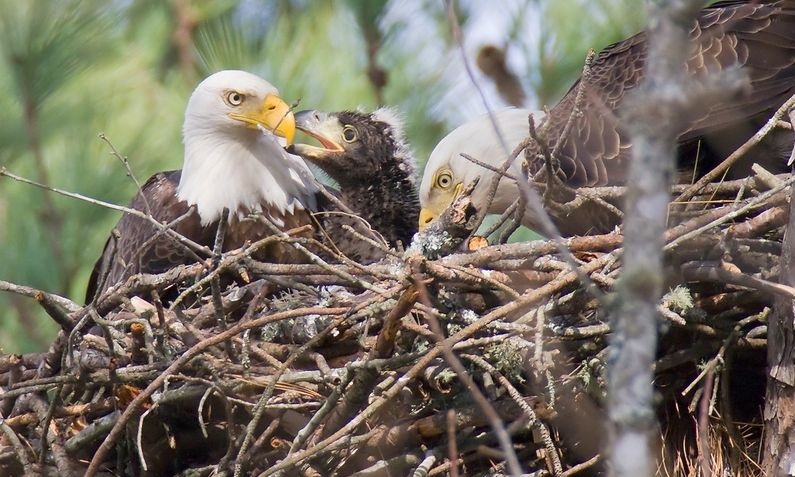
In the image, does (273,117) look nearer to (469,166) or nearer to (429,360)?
(469,166)

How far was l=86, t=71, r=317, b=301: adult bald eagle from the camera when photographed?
4273 mm

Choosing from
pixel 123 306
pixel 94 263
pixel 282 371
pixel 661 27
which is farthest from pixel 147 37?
pixel 661 27

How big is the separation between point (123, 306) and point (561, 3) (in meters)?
2.43

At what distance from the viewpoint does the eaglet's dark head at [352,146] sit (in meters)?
4.49

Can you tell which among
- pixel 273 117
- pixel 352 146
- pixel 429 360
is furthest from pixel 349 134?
pixel 429 360

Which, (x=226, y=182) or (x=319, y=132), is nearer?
(x=226, y=182)

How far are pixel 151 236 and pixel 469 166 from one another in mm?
1172

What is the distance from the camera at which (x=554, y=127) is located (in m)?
3.97

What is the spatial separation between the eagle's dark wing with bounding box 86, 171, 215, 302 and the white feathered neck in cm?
5

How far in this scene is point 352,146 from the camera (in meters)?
4.51

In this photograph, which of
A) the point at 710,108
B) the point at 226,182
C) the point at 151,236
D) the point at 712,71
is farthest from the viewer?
the point at 226,182

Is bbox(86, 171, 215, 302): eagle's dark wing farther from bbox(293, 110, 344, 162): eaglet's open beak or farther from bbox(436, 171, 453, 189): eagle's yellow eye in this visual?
bbox(436, 171, 453, 189): eagle's yellow eye

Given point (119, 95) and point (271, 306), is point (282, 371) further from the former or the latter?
point (119, 95)

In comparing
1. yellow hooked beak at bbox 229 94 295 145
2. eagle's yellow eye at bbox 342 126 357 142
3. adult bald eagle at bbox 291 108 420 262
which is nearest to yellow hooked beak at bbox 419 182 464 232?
adult bald eagle at bbox 291 108 420 262
